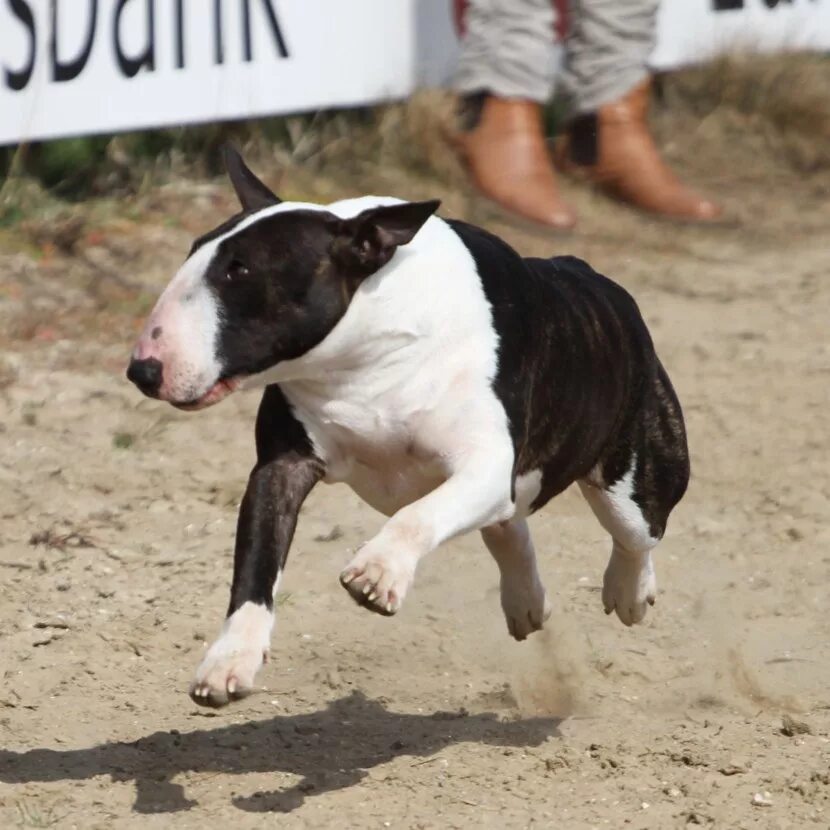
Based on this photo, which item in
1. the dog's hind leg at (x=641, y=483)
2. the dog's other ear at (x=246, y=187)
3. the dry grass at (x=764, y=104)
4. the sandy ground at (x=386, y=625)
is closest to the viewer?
the dog's other ear at (x=246, y=187)

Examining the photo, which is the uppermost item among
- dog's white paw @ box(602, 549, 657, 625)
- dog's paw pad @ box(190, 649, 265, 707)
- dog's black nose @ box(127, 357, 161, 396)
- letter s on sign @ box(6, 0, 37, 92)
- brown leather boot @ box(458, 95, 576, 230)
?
dog's black nose @ box(127, 357, 161, 396)

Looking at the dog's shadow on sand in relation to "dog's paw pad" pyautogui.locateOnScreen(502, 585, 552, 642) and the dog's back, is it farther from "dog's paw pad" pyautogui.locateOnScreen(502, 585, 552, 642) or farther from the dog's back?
the dog's back

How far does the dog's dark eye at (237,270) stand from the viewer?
3797 millimetres

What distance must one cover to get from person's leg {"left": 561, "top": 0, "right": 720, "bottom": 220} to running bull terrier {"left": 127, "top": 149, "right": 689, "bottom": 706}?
15.0ft

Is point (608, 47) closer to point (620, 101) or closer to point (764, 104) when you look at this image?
point (620, 101)

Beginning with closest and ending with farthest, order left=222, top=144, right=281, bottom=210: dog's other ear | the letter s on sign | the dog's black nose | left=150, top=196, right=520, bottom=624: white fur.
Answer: the dog's black nose → left=150, top=196, right=520, bottom=624: white fur → left=222, top=144, right=281, bottom=210: dog's other ear → the letter s on sign

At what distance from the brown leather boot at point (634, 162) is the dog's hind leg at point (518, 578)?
13.6 feet

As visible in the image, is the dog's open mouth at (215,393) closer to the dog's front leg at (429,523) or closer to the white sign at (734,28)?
the dog's front leg at (429,523)

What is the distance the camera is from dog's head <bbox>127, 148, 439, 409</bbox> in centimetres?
371

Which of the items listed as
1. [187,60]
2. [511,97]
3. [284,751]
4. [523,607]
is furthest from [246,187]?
[511,97]

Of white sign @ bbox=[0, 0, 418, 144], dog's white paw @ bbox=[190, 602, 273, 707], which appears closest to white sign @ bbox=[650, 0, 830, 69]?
white sign @ bbox=[0, 0, 418, 144]

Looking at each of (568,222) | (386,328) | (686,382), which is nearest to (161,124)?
(568,222)

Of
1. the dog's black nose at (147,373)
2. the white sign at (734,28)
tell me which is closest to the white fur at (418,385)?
the dog's black nose at (147,373)

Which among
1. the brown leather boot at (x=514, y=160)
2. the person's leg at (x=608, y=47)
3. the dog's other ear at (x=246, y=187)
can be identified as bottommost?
the brown leather boot at (x=514, y=160)
